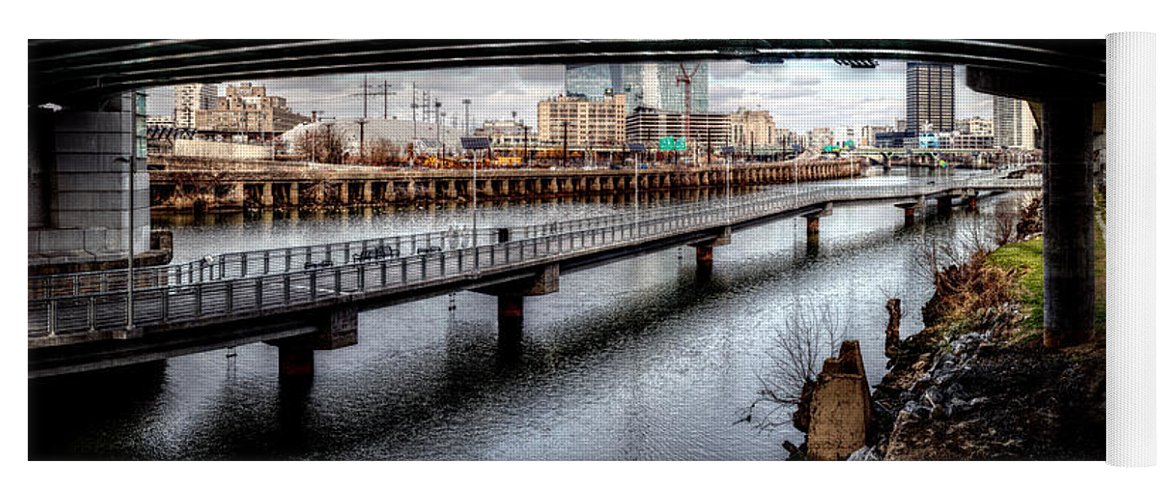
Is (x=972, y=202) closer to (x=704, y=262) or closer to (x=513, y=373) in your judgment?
(x=704, y=262)

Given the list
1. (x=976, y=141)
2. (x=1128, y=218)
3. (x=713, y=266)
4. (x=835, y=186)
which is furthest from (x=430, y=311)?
(x=1128, y=218)

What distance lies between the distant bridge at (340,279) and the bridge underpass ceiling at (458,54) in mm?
2157

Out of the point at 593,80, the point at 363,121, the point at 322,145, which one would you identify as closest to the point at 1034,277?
the point at 593,80

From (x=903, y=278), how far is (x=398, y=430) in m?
6.39

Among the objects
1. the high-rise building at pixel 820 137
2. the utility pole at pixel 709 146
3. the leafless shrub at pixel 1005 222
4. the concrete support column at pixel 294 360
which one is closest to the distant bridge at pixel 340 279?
the concrete support column at pixel 294 360

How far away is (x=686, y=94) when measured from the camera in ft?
46.9

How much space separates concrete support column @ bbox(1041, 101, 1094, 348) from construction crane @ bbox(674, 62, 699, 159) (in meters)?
3.98

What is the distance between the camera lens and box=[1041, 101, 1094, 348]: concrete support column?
12344 mm

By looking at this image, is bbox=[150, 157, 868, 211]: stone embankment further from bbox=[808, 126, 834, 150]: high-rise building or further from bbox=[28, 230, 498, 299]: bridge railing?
bbox=[808, 126, 834, 150]: high-rise building

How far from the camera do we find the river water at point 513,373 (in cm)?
1252

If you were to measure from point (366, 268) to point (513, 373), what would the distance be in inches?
94.1

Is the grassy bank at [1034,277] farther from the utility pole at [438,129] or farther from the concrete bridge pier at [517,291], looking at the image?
the utility pole at [438,129]

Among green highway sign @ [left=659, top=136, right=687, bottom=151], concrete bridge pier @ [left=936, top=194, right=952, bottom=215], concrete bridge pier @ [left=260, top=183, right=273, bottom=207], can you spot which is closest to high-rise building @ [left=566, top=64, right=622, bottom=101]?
green highway sign @ [left=659, top=136, right=687, bottom=151]

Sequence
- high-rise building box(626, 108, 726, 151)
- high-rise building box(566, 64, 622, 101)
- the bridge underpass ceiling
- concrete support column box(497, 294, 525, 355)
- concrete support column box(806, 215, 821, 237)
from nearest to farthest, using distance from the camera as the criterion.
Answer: the bridge underpass ceiling
high-rise building box(566, 64, 622, 101)
high-rise building box(626, 108, 726, 151)
concrete support column box(497, 294, 525, 355)
concrete support column box(806, 215, 821, 237)
